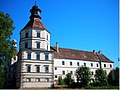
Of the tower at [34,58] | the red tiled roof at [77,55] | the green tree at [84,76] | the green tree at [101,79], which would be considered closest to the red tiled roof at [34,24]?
the tower at [34,58]

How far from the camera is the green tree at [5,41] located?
2920cm

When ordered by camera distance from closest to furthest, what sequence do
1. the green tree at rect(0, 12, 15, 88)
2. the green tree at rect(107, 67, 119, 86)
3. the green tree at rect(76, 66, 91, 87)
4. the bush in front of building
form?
the green tree at rect(107, 67, 119, 86)
the green tree at rect(0, 12, 15, 88)
the green tree at rect(76, 66, 91, 87)
the bush in front of building

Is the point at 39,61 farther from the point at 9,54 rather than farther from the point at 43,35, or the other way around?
the point at 9,54

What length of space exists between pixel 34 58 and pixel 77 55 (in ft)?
59.5

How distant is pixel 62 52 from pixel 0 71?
90.6 ft

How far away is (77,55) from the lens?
5822 centimetres

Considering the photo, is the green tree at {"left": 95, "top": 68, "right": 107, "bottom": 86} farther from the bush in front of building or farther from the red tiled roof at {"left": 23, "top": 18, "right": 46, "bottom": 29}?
the red tiled roof at {"left": 23, "top": 18, "right": 46, "bottom": 29}

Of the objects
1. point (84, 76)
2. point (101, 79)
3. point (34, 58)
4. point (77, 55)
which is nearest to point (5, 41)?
point (34, 58)

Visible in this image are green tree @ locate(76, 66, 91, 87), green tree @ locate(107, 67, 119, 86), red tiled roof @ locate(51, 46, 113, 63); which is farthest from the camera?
red tiled roof @ locate(51, 46, 113, 63)

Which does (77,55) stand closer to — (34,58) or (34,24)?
(34,58)

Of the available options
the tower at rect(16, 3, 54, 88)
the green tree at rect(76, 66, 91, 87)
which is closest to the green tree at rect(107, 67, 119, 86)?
the green tree at rect(76, 66, 91, 87)

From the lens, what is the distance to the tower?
4231cm

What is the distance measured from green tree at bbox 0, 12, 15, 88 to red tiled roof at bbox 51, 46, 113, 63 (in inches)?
915

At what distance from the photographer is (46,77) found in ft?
143
